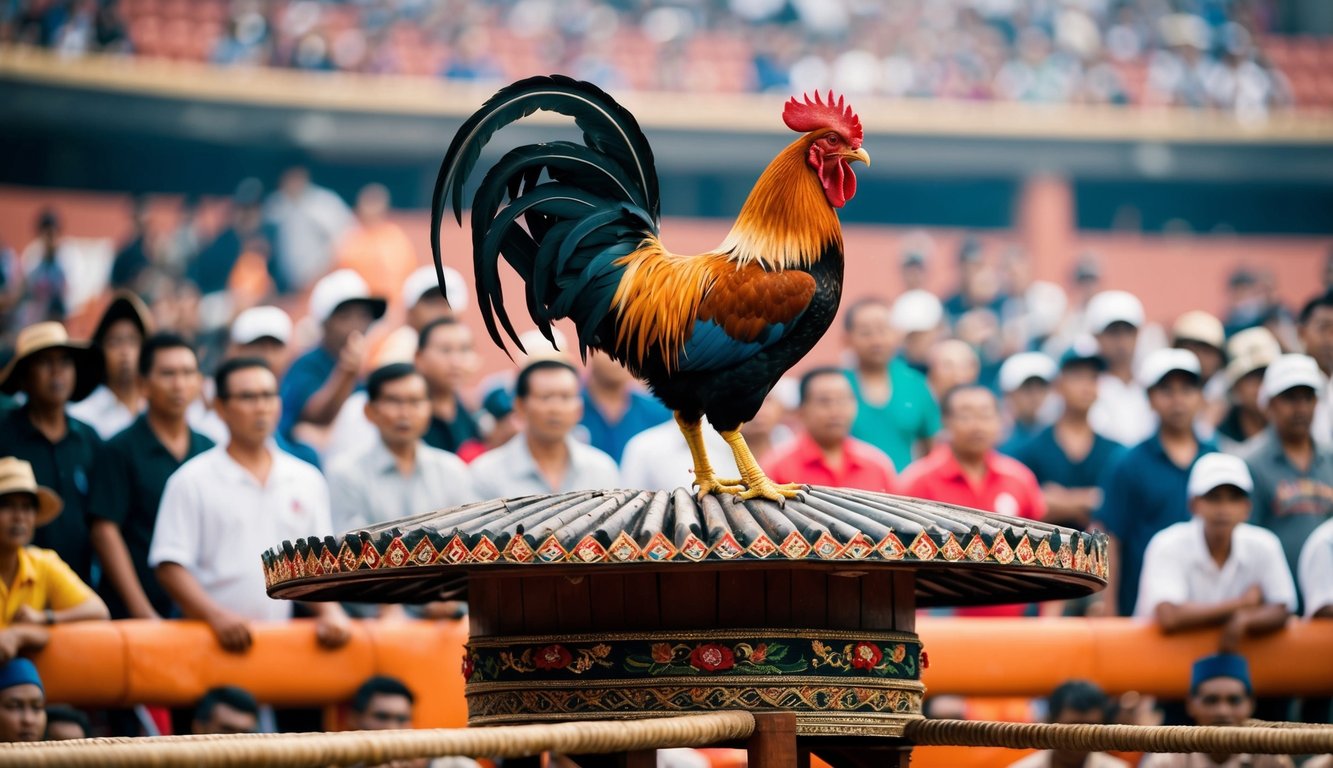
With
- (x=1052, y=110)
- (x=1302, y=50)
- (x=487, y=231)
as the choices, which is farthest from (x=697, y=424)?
(x=1302, y=50)

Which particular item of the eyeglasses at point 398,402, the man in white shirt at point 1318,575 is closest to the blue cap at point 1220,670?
the man in white shirt at point 1318,575

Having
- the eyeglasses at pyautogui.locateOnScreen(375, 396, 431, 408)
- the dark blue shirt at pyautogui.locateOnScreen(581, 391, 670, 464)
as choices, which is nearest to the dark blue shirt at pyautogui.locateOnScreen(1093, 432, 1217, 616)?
the dark blue shirt at pyautogui.locateOnScreen(581, 391, 670, 464)

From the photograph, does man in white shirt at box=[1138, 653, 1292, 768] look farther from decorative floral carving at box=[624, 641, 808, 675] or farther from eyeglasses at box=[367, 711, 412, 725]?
decorative floral carving at box=[624, 641, 808, 675]

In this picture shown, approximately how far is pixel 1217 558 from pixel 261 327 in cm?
526

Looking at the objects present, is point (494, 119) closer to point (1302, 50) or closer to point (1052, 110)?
point (1052, 110)

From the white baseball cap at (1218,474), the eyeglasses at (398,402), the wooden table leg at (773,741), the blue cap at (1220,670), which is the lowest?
the wooden table leg at (773,741)

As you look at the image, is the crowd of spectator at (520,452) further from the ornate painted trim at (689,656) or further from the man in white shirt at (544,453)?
the ornate painted trim at (689,656)

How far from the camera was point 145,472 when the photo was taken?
802cm

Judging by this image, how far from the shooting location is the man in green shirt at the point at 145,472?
7.69 meters

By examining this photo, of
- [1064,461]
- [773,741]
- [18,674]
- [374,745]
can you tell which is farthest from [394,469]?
[374,745]

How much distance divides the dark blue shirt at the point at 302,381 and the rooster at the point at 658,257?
491cm

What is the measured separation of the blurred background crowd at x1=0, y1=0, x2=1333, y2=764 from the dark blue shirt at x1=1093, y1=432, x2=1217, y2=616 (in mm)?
17

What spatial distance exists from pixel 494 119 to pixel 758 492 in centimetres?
124

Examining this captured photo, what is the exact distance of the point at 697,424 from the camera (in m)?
5.05
